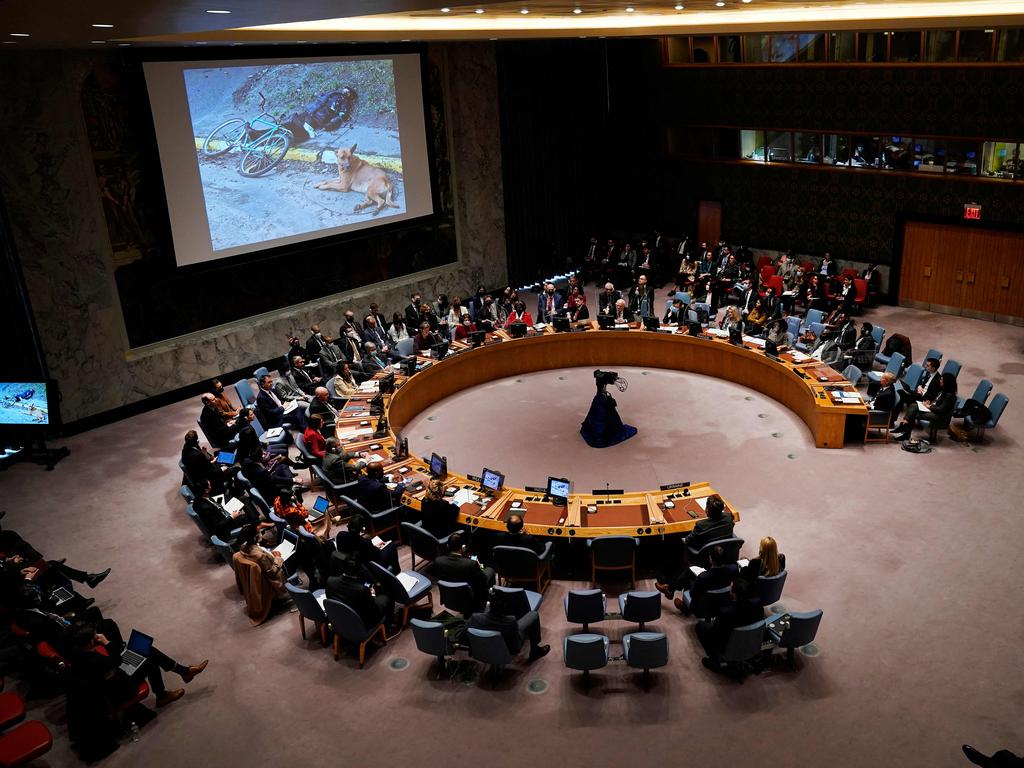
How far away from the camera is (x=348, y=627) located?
7.36 metres

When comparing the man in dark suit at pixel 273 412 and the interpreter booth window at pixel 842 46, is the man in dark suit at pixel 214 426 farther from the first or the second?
the interpreter booth window at pixel 842 46

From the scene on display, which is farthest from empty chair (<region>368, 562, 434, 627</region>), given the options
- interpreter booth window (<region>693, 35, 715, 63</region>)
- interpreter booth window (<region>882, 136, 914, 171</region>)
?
interpreter booth window (<region>693, 35, 715, 63</region>)

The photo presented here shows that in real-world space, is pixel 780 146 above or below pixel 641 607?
above

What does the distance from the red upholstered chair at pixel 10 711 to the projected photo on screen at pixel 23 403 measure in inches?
249

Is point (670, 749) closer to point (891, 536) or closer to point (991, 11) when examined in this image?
point (891, 536)

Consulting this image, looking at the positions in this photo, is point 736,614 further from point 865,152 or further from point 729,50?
point 729,50

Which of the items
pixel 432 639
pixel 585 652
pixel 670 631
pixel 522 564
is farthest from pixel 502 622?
pixel 670 631

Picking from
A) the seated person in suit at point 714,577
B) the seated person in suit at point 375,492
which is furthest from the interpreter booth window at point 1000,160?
the seated person in suit at point 375,492

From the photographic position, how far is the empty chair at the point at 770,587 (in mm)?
7387

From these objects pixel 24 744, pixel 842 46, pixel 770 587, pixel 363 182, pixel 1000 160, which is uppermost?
pixel 842 46

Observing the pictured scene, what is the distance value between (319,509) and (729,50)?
14173mm

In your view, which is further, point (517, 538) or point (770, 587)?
point (517, 538)

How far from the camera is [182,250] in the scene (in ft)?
45.7

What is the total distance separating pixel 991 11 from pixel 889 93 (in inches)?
165
